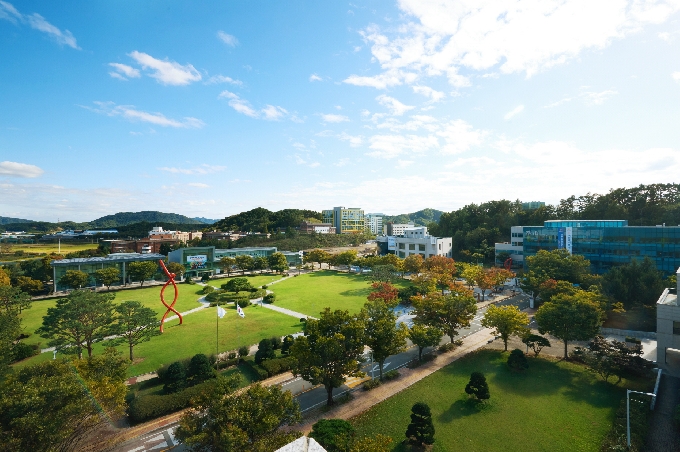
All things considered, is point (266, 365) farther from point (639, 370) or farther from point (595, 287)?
point (595, 287)

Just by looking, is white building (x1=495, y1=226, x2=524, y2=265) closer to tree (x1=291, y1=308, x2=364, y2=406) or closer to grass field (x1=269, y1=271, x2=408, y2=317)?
grass field (x1=269, y1=271, x2=408, y2=317)

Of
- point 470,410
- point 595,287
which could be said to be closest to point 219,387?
point 470,410

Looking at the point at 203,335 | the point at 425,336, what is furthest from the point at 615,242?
the point at 203,335

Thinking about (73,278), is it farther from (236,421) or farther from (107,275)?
(236,421)

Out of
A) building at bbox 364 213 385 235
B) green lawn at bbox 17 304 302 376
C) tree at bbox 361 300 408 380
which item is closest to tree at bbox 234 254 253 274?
green lawn at bbox 17 304 302 376

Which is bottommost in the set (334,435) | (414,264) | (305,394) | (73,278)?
(305,394)

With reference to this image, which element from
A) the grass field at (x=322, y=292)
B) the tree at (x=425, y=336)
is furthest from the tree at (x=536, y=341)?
the grass field at (x=322, y=292)

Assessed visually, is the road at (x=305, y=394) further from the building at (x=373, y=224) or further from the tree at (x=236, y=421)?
the building at (x=373, y=224)
